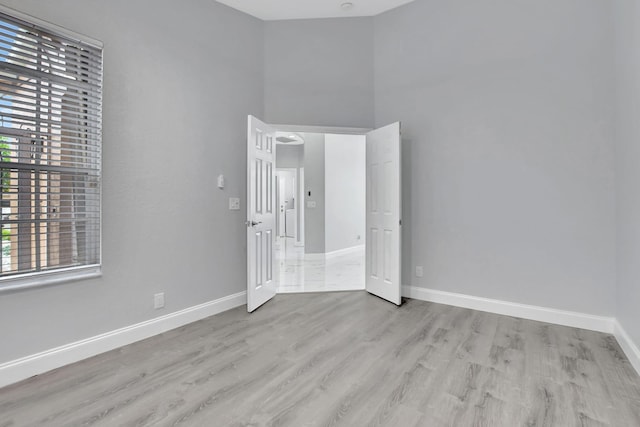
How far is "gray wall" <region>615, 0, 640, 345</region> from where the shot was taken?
230 centimetres

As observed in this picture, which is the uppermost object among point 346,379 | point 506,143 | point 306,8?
point 306,8

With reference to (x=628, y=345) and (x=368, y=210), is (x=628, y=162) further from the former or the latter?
(x=368, y=210)

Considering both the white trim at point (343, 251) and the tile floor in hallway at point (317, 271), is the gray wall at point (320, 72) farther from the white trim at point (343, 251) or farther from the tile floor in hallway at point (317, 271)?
the white trim at point (343, 251)

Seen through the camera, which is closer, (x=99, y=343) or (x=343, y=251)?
(x=99, y=343)

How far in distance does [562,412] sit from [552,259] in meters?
1.74

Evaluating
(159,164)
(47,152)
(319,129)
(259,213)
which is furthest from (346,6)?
(47,152)

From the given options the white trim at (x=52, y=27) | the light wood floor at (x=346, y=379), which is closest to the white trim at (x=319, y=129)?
the white trim at (x=52, y=27)

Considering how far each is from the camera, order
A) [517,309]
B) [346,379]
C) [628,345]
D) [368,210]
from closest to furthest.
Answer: [346,379]
[628,345]
[517,309]
[368,210]

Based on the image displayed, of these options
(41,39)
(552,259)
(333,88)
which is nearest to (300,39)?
(333,88)

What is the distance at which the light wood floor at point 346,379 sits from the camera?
5.79 feet

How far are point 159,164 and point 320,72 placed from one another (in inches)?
90.1

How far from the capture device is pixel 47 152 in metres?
2.30

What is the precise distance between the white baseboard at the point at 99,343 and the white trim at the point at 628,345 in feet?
11.3

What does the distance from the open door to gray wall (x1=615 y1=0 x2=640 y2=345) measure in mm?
1857
